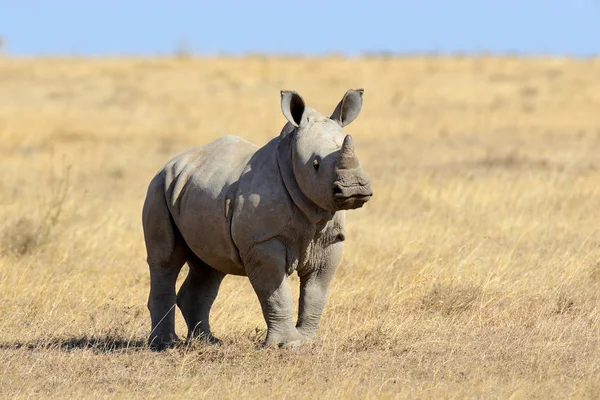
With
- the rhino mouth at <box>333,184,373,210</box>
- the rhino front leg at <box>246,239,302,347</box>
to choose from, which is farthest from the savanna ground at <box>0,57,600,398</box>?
the rhino mouth at <box>333,184,373,210</box>

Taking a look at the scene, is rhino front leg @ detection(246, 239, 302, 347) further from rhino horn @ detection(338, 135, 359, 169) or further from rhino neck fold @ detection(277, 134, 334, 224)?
rhino horn @ detection(338, 135, 359, 169)

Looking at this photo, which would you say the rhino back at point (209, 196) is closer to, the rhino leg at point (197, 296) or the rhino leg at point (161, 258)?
the rhino leg at point (161, 258)

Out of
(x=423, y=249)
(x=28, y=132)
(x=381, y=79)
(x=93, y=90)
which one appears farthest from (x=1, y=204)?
(x=381, y=79)

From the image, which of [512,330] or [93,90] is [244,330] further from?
[93,90]

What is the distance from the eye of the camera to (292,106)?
7.25 m

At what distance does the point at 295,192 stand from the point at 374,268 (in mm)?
3683

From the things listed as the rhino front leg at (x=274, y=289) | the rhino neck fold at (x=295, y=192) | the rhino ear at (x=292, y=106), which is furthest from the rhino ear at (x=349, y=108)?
the rhino front leg at (x=274, y=289)

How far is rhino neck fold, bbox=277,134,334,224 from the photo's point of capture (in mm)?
6988

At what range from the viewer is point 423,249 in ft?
36.3

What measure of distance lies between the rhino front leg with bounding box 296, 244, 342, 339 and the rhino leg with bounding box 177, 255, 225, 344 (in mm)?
975

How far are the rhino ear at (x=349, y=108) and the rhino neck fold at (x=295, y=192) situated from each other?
1.24 ft

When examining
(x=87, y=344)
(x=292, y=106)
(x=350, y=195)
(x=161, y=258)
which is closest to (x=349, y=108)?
(x=292, y=106)

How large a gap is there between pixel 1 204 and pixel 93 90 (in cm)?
1619

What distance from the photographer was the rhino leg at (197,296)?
26.9ft
